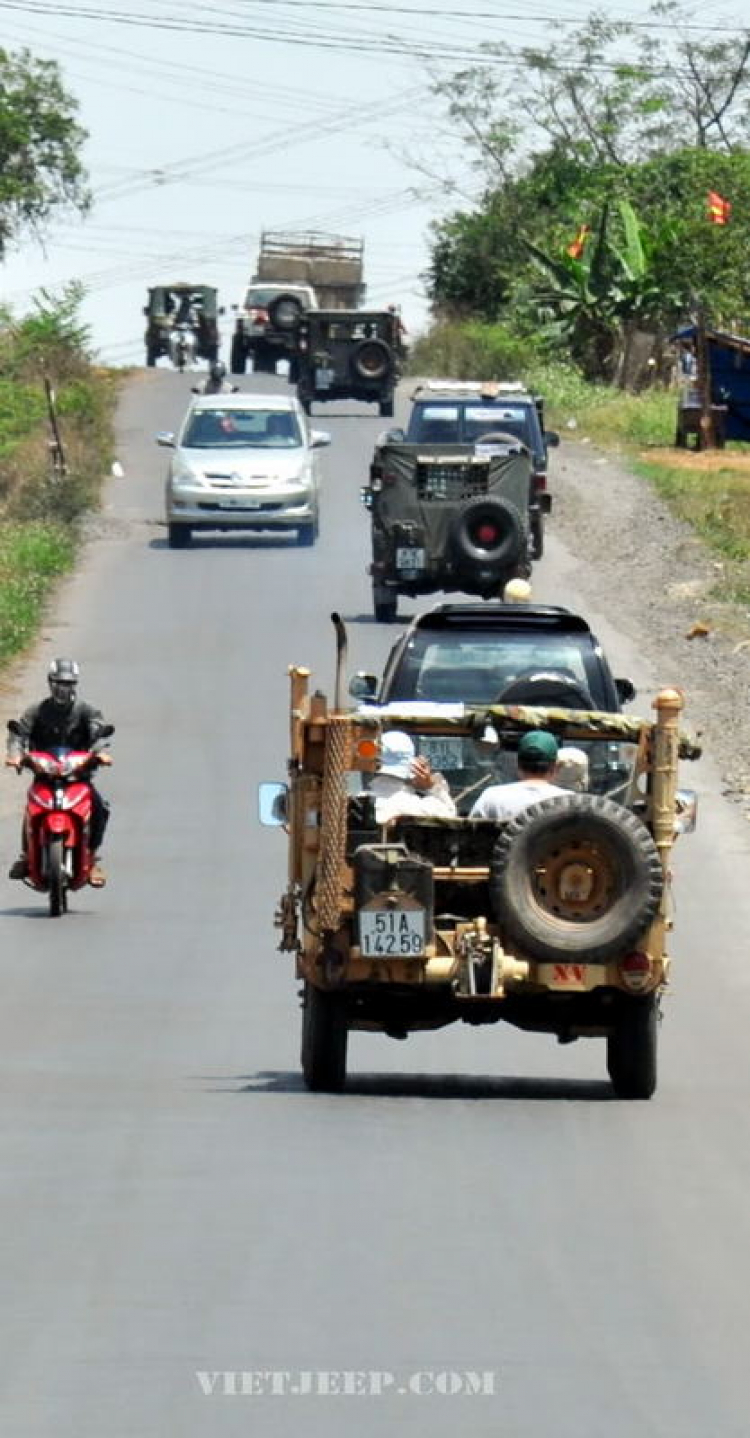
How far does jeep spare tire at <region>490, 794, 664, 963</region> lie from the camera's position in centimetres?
1348

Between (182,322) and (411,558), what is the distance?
3974 cm

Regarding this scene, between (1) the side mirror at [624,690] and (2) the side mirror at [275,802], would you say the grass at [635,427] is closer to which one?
(1) the side mirror at [624,690]

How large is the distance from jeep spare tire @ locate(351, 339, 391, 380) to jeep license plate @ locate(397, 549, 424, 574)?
83.5 feet

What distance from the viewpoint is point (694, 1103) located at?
14.2 metres

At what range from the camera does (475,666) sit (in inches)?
698

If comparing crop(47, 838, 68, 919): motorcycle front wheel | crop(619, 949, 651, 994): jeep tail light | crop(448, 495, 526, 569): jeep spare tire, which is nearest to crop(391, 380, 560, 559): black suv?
crop(448, 495, 526, 569): jeep spare tire

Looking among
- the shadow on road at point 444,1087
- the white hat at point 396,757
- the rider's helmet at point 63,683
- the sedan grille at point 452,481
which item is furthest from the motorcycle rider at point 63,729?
the sedan grille at point 452,481

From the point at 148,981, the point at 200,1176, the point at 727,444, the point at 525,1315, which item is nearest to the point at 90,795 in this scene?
the point at 148,981

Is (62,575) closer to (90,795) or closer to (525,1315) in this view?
Result: (90,795)

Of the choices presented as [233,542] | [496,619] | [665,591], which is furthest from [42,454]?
[496,619]

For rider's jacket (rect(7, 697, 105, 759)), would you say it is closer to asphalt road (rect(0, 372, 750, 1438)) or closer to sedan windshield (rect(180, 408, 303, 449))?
asphalt road (rect(0, 372, 750, 1438))

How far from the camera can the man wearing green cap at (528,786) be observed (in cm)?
1386

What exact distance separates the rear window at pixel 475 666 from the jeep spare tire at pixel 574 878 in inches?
155

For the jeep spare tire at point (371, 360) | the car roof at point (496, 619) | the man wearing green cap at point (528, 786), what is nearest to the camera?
the man wearing green cap at point (528, 786)
